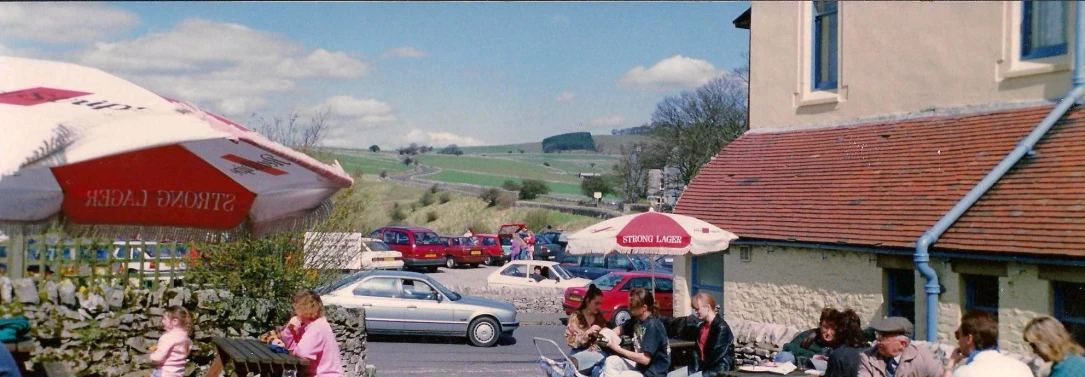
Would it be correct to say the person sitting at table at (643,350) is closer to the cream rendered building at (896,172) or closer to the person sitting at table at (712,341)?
the person sitting at table at (712,341)

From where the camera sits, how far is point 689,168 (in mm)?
53031

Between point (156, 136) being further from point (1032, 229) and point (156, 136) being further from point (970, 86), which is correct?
point (970, 86)

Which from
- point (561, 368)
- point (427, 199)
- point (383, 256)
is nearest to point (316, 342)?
point (561, 368)

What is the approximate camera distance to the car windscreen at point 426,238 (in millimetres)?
36312

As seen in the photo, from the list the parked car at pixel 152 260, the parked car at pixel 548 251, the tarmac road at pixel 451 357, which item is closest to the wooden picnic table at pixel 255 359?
the parked car at pixel 152 260

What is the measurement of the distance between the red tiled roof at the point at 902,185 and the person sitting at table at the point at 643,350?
14.1ft

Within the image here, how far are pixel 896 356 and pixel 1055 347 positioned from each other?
1584 millimetres

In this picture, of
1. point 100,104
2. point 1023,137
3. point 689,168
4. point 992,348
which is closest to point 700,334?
point 992,348

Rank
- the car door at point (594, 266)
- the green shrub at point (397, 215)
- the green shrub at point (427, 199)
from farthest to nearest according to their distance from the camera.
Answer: the green shrub at point (427, 199), the green shrub at point (397, 215), the car door at point (594, 266)

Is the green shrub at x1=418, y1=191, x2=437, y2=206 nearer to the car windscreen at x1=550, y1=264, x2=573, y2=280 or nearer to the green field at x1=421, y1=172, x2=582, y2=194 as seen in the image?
the green field at x1=421, y1=172, x2=582, y2=194

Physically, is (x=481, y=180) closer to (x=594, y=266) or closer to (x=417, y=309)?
(x=594, y=266)

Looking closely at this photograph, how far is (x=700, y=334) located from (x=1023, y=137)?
213 inches

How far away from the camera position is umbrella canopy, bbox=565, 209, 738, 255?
1112 cm

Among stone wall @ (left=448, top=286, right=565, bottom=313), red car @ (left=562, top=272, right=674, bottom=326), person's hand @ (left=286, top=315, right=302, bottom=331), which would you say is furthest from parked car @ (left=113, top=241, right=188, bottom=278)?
stone wall @ (left=448, top=286, right=565, bottom=313)
